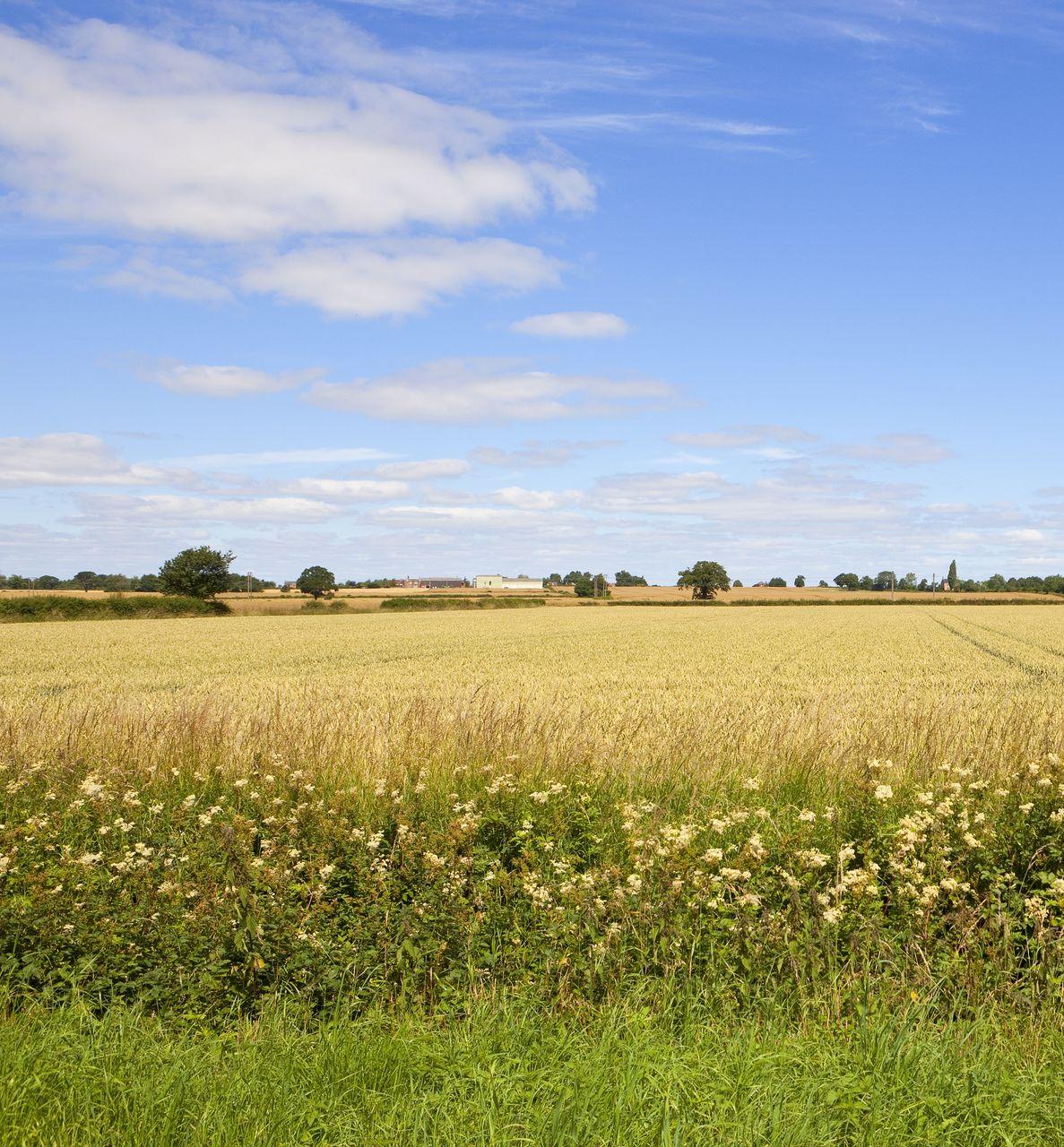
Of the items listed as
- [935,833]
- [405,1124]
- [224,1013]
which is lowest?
[224,1013]

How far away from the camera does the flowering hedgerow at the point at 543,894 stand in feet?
19.7

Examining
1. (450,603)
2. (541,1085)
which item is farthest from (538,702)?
(450,603)

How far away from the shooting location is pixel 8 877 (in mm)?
7344

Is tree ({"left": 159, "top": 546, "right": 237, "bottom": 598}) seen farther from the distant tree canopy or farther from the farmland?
the farmland

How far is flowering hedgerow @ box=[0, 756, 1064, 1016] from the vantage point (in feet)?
19.7

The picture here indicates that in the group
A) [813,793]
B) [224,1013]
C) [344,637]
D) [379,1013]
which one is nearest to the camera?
[379,1013]

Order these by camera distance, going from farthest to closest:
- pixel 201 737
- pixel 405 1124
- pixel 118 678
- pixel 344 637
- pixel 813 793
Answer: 1. pixel 344 637
2. pixel 118 678
3. pixel 201 737
4. pixel 813 793
5. pixel 405 1124

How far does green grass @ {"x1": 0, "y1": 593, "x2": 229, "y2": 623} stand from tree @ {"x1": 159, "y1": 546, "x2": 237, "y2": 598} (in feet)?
77.3

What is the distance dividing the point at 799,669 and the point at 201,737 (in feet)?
62.1

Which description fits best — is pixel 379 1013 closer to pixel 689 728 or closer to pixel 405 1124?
pixel 405 1124

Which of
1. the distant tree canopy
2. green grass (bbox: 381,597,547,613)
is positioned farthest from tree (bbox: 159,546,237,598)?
the distant tree canopy

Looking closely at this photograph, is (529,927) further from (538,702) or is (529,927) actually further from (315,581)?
(315,581)

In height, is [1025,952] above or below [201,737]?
below

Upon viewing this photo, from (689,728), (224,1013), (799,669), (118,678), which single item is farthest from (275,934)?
(799,669)
